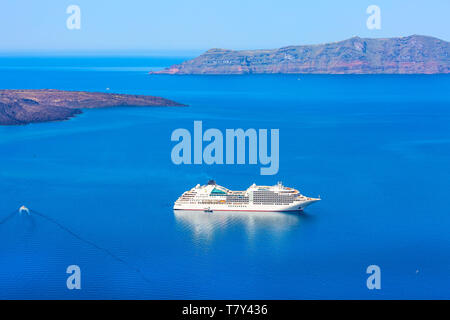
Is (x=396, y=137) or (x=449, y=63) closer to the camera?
(x=396, y=137)

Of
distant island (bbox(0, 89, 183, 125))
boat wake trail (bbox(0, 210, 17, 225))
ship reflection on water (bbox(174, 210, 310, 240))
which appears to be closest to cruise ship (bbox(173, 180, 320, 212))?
ship reflection on water (bbox(174, 210, 310, 240))

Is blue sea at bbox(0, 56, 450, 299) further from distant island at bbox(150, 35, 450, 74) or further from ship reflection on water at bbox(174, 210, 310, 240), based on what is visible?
distant island at bbox(150, 35, 450, 74)

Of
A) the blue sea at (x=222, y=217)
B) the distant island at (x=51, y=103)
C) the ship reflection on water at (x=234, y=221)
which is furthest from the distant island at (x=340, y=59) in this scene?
the ship reflection on water at (x=234, y=221)
